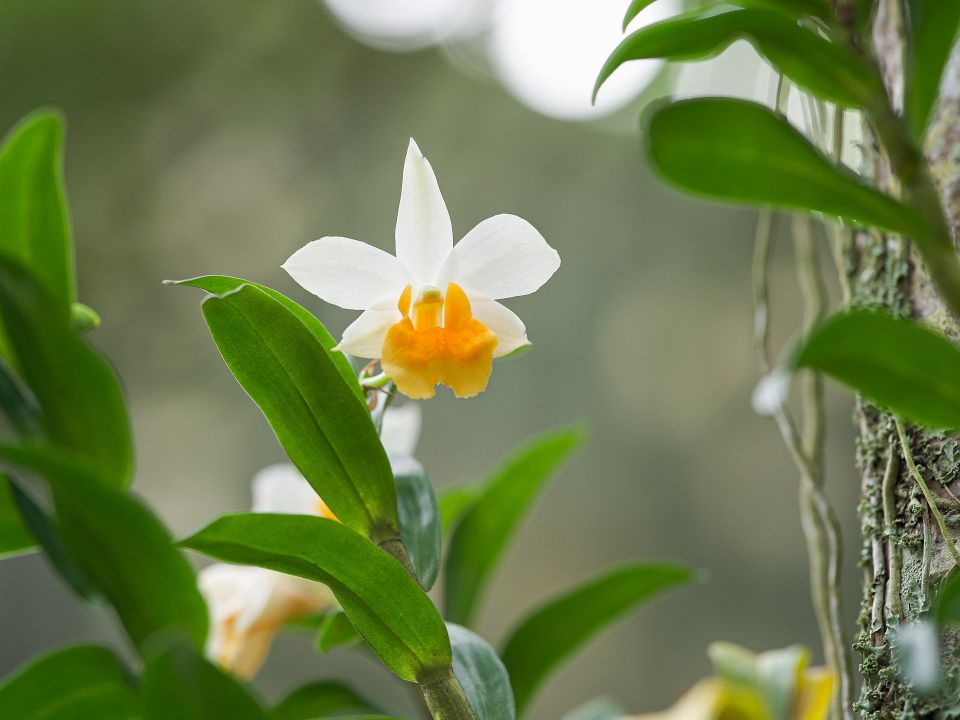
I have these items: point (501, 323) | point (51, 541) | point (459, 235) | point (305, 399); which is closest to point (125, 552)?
point (51, 541)

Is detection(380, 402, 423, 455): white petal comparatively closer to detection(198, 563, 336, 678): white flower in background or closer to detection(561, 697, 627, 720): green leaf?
detection(198, 563, 336, 678): white flower in background

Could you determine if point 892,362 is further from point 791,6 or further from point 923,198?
point 791,6

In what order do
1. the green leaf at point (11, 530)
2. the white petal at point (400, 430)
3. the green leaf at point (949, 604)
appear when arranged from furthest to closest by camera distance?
the white petal at point (400, 430) < the green leaf at point (11, 530) < the green leaf at point (949, 604)

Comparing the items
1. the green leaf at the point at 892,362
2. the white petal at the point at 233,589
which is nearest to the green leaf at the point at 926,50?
the green leaf at the point at 892,362

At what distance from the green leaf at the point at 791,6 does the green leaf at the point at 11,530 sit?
0.47 metres

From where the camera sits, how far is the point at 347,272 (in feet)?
1.54

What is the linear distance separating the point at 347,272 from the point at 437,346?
0.24ft

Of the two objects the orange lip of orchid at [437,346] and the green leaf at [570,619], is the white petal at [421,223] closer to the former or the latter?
the orange lip of orchid at [437,346]

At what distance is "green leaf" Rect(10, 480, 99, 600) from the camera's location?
478 mm

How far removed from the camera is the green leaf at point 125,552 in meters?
0.43

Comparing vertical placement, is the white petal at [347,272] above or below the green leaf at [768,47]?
below

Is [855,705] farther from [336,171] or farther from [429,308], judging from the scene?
[336,171]

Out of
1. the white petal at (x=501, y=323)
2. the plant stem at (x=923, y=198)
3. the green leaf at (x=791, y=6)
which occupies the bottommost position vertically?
the white petal at (x=501, y=323)

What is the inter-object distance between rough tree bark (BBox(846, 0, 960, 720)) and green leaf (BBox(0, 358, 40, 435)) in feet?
1.71
